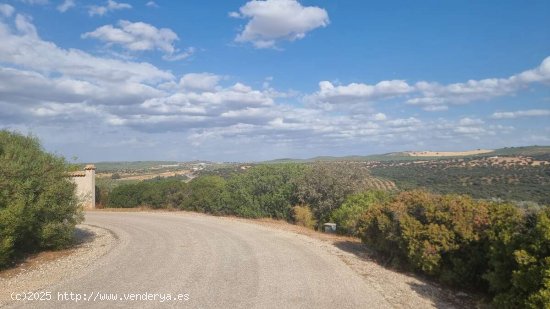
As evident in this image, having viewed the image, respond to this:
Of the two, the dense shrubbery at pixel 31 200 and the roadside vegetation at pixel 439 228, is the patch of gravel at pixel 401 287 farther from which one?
the dense shrubbery at pixel 31 200

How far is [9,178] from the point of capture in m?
10.7

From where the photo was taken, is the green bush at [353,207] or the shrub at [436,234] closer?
the shrub at [436,234]

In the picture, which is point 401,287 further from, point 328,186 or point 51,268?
point 328,186

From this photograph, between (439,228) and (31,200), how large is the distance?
32.5 ft

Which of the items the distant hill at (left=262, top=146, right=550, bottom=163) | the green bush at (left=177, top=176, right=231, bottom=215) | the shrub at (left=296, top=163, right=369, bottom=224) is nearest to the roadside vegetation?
the shrub at (left=296, top=163, right=369, bottom=224)

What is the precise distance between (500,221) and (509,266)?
139 cm

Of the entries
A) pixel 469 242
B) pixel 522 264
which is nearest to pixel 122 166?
pixel 469 242

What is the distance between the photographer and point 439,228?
907cm

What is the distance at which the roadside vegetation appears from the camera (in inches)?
250

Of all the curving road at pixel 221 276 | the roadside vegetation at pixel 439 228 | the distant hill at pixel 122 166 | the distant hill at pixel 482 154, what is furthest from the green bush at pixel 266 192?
the distant hill at pixel 122 166

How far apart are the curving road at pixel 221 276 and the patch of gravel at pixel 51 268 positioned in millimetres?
376

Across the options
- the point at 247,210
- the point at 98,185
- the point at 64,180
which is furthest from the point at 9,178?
the point at 98,185

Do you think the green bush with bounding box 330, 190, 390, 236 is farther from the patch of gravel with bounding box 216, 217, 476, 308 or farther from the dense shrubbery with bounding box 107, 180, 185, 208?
the dense shrubbery with bounding box 107, 180, 185, 208

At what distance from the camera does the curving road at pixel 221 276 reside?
7.32m
